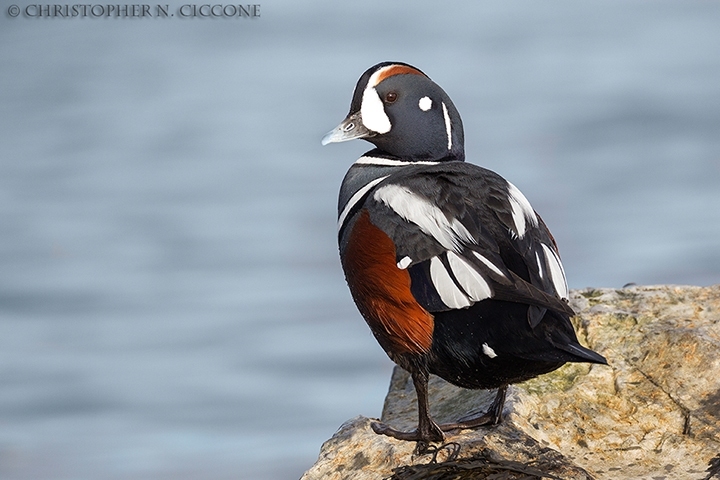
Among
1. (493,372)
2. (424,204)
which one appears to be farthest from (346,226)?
(493,372)

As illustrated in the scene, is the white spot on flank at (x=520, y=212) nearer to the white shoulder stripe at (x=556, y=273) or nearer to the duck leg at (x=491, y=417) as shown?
the white shoulder stripe at (x=556, y=273)

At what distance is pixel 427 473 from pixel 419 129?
1887 mm

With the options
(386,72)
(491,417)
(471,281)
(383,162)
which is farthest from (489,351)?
(386,72)

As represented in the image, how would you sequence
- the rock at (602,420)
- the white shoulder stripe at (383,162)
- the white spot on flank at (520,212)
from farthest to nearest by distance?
the white shoulder stripe at (383,162) → the white spot on flank at (520,212) → the rock at (602,420)

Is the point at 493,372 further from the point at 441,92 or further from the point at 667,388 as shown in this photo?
the point at 441,92

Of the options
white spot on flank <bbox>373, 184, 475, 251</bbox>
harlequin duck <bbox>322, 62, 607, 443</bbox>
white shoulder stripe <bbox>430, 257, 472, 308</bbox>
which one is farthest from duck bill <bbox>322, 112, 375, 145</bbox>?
white shoulder stripe <bbox>430, 257, 472, 308</bbox>

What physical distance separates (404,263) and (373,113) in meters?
1.30

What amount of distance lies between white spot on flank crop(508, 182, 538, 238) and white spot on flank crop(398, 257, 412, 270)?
472 mm

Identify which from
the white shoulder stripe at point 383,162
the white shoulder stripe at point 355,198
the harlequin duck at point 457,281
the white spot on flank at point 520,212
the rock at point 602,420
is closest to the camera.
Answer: the harlequin duck at point 457,281

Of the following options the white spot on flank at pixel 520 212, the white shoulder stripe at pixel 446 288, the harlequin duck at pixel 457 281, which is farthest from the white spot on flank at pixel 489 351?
the white spot on flank at pixel 520 212

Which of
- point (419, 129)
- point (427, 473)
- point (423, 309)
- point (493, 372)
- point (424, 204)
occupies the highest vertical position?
point (419, 129)

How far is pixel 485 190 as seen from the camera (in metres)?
4.86

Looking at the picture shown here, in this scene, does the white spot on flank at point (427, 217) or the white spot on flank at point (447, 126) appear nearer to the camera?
the white spot on flank at point (427, 217)

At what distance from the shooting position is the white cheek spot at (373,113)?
5.71 meters
